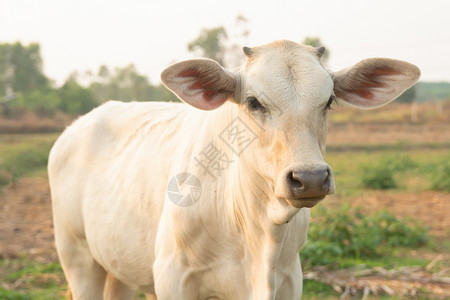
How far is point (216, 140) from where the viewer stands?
2.92 meters

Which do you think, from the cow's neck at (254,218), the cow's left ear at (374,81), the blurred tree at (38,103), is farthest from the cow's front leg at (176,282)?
the blurred tree at (38,103)

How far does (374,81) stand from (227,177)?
1.01 metres

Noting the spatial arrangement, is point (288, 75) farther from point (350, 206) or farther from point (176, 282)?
point (350, 206)

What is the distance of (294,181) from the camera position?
2.21 metres

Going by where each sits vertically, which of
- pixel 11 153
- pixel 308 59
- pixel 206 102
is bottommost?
pixel 11 153

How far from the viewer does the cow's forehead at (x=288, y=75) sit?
2391 millimetres

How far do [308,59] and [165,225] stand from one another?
124 cm

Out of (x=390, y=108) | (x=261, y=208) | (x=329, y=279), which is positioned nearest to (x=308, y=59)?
(x=261, y=208)

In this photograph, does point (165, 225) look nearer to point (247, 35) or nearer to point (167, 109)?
point (167, 109)

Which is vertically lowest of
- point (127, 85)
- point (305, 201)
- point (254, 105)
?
point (127, 85)
